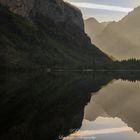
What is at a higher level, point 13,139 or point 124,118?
point 13,139

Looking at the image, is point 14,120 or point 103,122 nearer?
point 14,120

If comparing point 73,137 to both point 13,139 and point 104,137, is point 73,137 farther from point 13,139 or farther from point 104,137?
point 13,139

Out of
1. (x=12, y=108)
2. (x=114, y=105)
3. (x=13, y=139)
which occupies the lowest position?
(x=114, y=105)

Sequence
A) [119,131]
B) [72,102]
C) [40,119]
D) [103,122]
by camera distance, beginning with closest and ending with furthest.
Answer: [119,131] → [40,119] → [103,122] → [72,102]

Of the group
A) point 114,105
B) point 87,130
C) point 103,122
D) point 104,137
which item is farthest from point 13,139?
point 114,105

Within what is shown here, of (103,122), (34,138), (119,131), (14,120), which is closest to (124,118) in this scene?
(103,122)

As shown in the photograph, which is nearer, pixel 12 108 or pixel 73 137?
pixel 73 137

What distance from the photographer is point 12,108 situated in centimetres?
6888

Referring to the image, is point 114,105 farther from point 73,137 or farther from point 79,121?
point 73,137

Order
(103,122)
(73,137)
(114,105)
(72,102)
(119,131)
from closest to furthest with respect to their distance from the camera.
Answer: (73,137) < (119,131) < (103,122) < (72,102) < (114,105)

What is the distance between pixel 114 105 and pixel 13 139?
180 feet

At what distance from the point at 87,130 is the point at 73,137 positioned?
8202mm

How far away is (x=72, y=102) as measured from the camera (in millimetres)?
87500

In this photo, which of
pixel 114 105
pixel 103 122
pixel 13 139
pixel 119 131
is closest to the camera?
pixel 13 139
